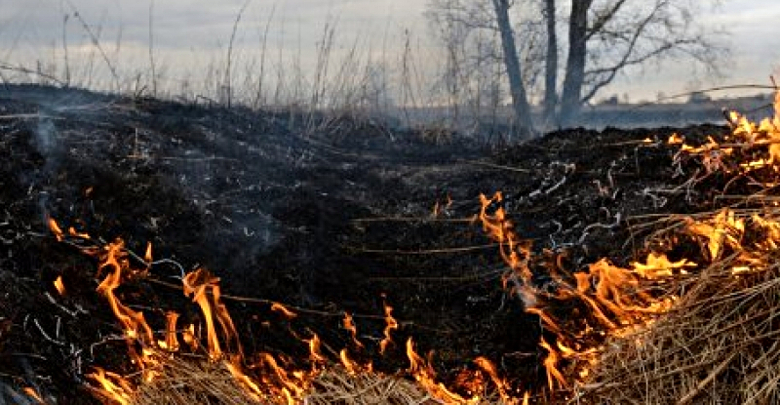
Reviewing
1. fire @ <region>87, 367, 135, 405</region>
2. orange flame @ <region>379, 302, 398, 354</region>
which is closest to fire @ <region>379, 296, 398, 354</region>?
orange flame @ <region>379, 302, 398, 354</region>

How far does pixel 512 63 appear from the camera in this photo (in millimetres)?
17375

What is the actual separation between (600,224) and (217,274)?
1952 mm

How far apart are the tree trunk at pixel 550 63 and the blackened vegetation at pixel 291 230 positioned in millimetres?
11883

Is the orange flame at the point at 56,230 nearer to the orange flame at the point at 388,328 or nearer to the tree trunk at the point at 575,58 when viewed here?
the orange flame at the point at 388,328

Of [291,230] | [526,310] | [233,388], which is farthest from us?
[291,230]

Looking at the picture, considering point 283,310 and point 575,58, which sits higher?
point 575,58

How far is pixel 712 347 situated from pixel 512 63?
14635 millimetres

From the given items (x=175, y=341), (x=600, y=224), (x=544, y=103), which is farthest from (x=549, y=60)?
(x=175, y=341)

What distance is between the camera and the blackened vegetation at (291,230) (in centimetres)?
403

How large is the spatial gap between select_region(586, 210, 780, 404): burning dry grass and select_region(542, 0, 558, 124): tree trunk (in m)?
14.7

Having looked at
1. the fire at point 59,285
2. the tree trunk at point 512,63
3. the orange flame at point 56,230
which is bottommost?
the fire at point 59,285

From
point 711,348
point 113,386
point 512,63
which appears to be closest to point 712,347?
point 711,348

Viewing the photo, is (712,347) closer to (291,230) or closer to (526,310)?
(526,310)

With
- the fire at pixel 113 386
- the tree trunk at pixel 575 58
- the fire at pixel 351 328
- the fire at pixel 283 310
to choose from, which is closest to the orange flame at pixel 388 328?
the fire at pixel 351 328
